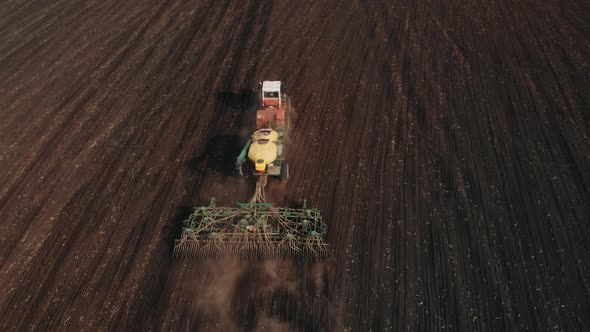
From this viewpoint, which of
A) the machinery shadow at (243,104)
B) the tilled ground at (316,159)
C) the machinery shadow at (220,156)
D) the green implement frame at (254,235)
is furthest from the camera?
the machinery shadow at (243,104)

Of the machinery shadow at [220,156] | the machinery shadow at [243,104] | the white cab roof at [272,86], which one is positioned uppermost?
the white cab roof at [272,86]

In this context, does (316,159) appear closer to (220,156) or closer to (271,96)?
(271,96)

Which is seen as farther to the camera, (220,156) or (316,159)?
(220,156)

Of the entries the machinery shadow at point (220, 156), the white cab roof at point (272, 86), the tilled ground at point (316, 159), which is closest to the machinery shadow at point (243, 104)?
the tilled ground at point (316, 159)

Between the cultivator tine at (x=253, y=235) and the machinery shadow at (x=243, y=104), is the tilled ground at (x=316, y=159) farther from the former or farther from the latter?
the cultivator tine at (x=253, y=235)

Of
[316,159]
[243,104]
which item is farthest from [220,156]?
[316,159]

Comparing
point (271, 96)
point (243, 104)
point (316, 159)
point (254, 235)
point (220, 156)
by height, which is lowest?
point (220, 156)
